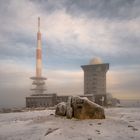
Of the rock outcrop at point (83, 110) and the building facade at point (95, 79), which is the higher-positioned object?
the building facade at point (95, 79)

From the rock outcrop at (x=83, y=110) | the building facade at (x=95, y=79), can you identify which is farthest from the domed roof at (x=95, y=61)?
the rock outcrop at (x=83, y=110)

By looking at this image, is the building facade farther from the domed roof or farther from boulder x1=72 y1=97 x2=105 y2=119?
boulder x1=72 y1=97 x2=105 y2=119

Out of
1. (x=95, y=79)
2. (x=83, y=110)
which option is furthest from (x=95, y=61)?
(x=83, y=110)

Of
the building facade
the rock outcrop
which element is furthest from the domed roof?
the rock outcrop

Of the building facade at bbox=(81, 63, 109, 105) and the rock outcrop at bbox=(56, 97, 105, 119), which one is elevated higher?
the building facade at bbox=(81, 63, 109, 105)

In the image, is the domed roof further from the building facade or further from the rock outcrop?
the rock outcrop

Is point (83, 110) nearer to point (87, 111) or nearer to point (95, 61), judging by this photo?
point (87, 111)

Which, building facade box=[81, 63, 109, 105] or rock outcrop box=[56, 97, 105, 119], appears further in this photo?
building facade box=[81, 63, 109, 105]

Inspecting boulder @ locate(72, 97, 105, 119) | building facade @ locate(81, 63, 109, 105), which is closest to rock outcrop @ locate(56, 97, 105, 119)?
boulder @ locate(72, 97, 105, 119)

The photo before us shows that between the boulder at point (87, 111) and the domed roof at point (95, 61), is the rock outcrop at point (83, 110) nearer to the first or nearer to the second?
the boulder at point (87, 111)

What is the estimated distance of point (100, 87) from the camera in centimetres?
13325

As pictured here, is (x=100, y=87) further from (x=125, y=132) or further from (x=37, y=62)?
(x=125, y=132)

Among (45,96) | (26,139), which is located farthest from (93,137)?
(45,96)

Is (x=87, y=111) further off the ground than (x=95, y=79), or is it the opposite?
(x=95, y=79)
